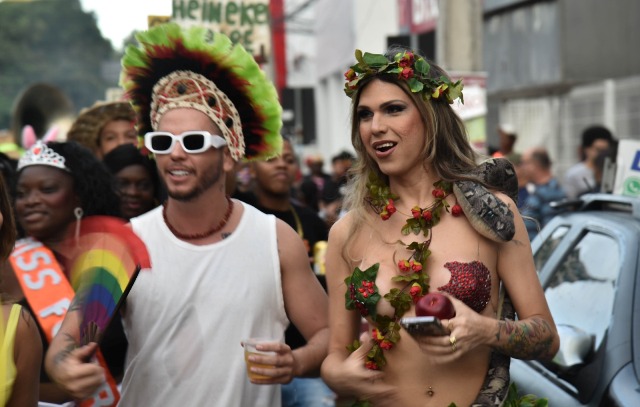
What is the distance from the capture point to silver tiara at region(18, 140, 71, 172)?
601 centimetres

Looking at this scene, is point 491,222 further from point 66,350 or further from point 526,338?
point 66,350

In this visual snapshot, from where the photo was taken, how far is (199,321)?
445 cm

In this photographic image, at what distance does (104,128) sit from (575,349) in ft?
14.9

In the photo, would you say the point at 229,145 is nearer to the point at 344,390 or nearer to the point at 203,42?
the point at 203,42

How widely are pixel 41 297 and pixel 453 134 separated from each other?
6.43ft

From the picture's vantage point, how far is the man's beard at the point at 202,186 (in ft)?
15.1

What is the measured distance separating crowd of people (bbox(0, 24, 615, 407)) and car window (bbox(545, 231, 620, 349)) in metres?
Answer: 1.04

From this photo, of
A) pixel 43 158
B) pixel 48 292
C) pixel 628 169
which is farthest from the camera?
pixel 628 169

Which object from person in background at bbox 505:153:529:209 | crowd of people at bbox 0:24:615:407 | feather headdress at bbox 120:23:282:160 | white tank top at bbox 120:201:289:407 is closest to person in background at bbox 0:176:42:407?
crowd of people at bbox 0:24:615:407

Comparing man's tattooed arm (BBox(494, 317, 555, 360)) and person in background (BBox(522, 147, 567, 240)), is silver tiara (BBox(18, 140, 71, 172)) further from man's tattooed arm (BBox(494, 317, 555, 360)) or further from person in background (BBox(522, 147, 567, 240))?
person in background (BBox(522, 147, 567, 240))

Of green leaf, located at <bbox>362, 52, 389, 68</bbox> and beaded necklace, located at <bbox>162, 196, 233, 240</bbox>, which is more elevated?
green leaf, located at <bbox>362, 52, 389, 68</bbox>

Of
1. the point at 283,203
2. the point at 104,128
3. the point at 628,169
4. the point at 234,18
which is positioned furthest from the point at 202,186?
the point at 234,18

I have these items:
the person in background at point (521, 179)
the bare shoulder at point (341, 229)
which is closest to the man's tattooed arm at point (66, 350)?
the bare shoulder at point (341, 229)

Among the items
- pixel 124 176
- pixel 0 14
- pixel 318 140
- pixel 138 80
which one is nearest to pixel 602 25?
pixel 124 176
